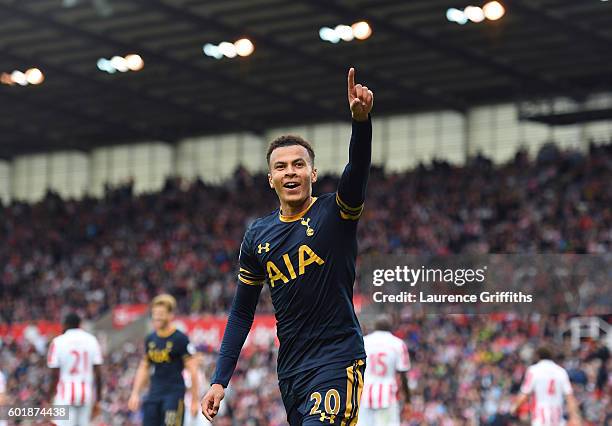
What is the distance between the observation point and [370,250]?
30.8 meters

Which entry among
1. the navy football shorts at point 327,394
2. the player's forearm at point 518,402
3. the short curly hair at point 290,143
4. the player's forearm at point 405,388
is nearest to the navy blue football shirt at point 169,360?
the player's forearm at point 405,388

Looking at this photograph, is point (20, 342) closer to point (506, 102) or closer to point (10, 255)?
point (10, 255)

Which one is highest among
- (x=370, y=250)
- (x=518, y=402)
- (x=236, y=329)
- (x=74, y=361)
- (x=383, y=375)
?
(x=370, y=250)

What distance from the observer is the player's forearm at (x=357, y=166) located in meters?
5.45

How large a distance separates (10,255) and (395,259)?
2759cm

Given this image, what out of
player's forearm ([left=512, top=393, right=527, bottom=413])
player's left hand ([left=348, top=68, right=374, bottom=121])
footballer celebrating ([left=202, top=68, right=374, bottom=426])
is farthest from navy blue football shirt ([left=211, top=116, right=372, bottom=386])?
player's forearm ([left=512, top=393, right=527, bottom=413])

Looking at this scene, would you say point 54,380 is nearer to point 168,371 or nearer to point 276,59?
point 168,371

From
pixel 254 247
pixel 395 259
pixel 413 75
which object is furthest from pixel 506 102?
pixel 254 247

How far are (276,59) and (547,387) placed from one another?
65.1 feet

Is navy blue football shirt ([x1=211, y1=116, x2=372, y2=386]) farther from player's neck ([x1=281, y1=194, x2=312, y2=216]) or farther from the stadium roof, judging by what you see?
the stadium roof

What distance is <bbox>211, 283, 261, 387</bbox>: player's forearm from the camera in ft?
20.1

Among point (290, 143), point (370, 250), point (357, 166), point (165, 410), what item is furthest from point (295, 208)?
Result: point (370, 250)

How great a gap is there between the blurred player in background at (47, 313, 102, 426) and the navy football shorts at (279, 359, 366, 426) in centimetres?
847

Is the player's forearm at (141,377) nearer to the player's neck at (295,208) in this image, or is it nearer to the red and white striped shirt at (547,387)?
the red and white striped shirt at (547,387)
